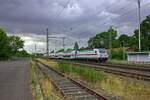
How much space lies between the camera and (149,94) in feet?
49.3

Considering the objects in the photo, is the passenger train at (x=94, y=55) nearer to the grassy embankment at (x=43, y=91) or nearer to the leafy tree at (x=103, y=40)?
the grassy embankment at (x=43, y=91)

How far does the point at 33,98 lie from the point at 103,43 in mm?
137123

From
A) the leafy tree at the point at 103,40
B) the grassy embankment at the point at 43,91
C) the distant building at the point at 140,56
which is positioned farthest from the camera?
the leafy tree at the point at 103,40

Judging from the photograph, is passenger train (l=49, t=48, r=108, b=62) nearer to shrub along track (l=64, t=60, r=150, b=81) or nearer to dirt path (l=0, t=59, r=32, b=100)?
shrub along track (l=64, t=60, r=150, b=81)

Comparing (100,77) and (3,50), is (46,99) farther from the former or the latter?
(3,50)

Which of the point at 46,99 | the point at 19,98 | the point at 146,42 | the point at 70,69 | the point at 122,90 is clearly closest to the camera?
the point at 46,99

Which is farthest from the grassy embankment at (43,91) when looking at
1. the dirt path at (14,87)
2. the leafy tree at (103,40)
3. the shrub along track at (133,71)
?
the leafy tree at (103,40)

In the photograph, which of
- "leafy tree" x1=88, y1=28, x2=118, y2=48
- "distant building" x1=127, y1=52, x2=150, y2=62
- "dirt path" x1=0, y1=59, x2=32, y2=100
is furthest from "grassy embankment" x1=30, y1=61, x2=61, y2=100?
"leafy tree" x1=88, y1=28, x2=118, y2=48

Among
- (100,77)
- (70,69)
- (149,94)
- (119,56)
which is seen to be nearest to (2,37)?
(119,56)

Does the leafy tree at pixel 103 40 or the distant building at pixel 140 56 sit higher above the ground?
the leafy tree at pixel 103 40

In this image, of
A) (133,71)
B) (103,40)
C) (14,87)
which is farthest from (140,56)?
(103,40)

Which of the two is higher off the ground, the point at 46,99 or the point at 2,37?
the point at 2,37

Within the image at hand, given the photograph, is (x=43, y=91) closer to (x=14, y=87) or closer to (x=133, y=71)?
(x=14, y=87)

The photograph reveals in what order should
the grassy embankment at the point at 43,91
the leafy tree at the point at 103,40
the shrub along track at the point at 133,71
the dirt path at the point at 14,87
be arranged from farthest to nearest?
the leafy tree at the point at 103,40
the shrub along track at the point at 133,71
the dirt path at the point at 14,87
the grassy embankment at the point at 43,91
